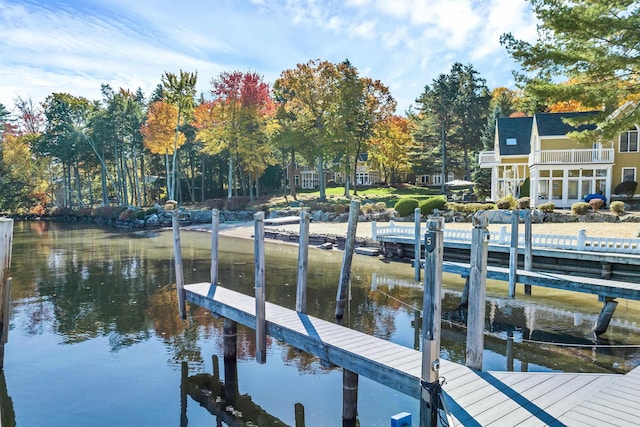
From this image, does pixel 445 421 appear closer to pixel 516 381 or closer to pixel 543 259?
pixel 516 381

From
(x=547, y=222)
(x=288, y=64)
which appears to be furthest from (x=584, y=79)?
(x=288, y=64)

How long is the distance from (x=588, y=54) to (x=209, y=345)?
15.8 metres

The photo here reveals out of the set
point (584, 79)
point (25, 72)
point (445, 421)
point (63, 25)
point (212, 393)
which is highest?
point (25, 72)

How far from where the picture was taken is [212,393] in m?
8.45

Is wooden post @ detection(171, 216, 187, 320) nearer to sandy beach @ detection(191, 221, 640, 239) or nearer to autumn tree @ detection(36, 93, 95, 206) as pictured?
sandy beach @ detection(191, 221, 640, 239)

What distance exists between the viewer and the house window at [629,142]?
31.4 meters

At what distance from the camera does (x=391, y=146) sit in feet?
160

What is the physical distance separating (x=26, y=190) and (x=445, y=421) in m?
62.7

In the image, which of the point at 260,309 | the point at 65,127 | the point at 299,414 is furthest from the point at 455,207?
the point at 65,127

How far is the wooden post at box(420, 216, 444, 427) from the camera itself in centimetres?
540

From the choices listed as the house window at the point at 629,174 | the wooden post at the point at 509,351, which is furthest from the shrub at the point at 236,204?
the wooden post at the point at 509,351

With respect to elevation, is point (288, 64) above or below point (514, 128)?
above

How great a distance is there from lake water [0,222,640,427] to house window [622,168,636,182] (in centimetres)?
2217

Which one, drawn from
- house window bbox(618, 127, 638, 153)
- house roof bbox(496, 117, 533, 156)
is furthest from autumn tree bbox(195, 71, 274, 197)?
house window bbox(618, 127, 638, 153)
